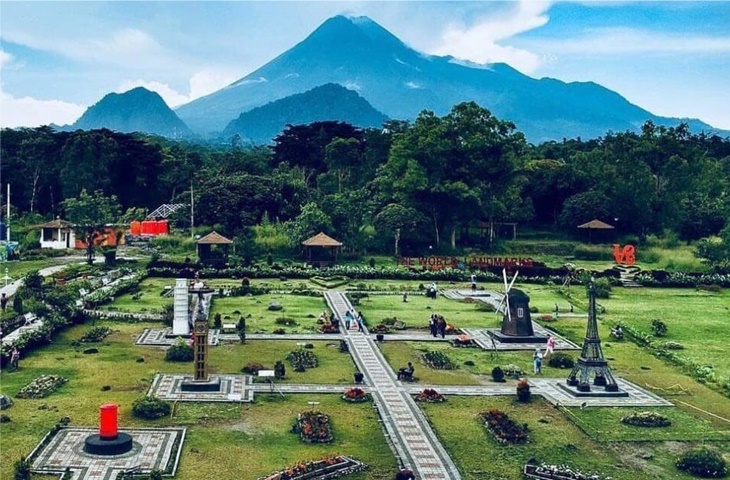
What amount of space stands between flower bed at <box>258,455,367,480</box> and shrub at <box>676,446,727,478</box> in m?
11.0

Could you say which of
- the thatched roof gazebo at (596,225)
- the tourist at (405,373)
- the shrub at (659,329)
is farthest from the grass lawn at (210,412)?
the thatched roof gazebo at (596,225)

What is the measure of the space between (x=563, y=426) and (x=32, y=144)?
96365mm

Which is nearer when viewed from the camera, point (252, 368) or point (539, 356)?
point (252, 368)

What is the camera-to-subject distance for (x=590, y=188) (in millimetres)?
111875

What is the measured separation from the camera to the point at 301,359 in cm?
4425

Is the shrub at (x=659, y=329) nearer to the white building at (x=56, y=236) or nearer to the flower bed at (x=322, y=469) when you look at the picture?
the flower bed at (x=322, y=469)

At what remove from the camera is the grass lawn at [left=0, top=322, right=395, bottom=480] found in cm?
2962

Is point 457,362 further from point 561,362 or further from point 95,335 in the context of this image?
point 95,335

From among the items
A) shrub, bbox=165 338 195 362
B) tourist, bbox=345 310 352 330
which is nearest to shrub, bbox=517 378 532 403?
shrub, bbox=165 338 195 362

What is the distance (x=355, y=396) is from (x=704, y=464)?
14.2 metres

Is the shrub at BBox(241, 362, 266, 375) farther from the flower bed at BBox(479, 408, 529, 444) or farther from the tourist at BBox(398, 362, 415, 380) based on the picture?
the flower bed at BBox(479, 408, 529, 444)

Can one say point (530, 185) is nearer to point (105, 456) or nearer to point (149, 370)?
point (149, 370)

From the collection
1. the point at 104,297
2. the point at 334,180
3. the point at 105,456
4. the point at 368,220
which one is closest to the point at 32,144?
the point at 334,180

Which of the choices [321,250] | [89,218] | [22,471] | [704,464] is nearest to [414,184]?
[321,250]
